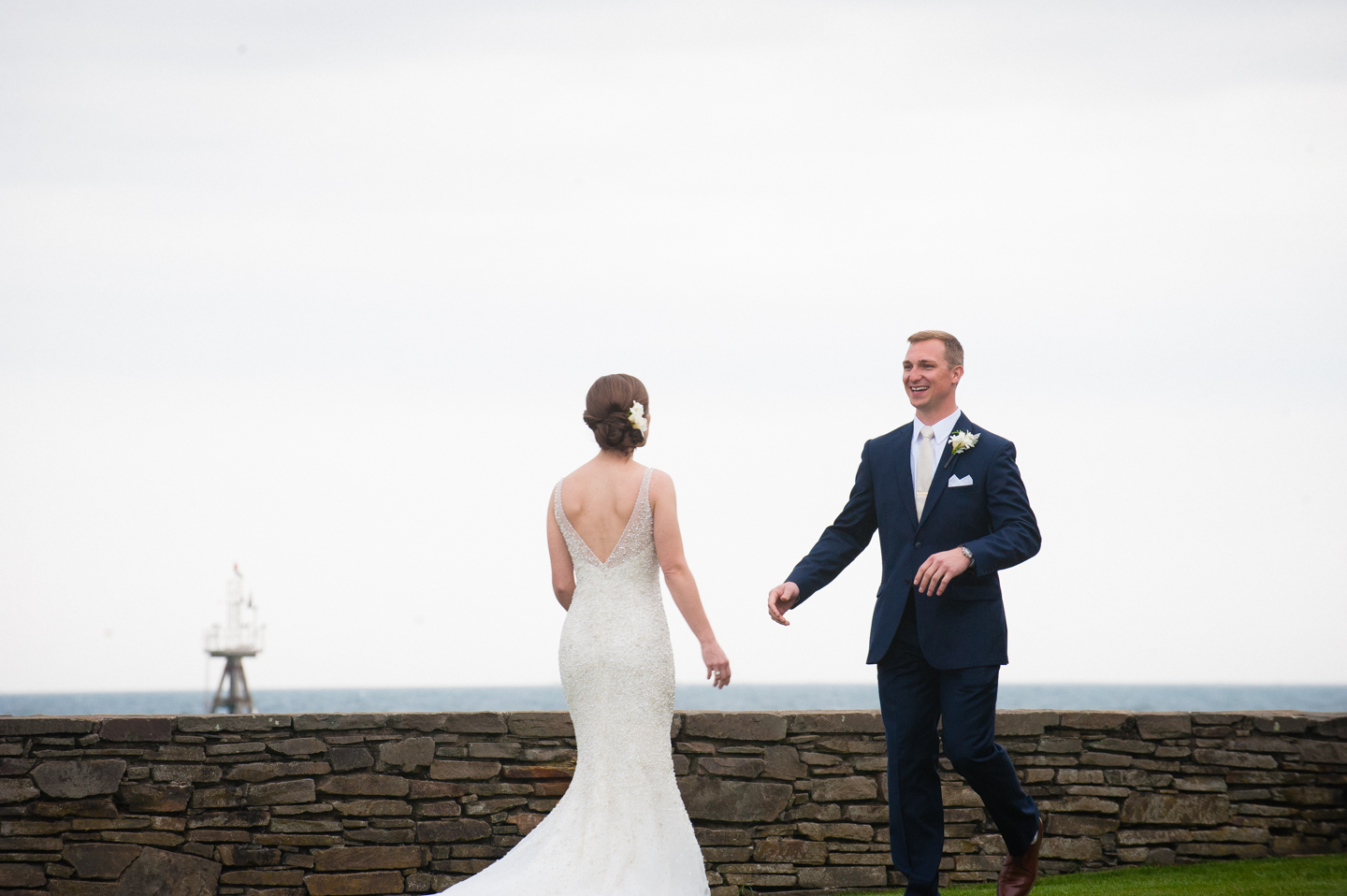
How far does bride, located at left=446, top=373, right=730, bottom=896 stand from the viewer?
431cm

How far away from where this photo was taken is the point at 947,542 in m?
4.46

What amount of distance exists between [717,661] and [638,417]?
97cm

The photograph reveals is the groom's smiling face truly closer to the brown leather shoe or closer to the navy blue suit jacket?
the navy blue suit jacket

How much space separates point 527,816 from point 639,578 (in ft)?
7.97

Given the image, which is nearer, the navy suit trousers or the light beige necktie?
the navy suit trousers

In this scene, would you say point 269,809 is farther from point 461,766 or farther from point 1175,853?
point 1175,853

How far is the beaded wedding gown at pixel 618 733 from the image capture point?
4246 mm

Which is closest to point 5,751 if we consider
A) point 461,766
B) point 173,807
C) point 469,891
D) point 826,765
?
point 173,807

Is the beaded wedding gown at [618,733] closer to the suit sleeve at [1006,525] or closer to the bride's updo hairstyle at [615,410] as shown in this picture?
the bride's updo hairstyle at [615,410]

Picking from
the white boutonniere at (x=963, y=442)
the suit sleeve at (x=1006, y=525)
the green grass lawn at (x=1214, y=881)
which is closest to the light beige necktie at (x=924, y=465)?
the white boutonniere at (x=963, y=442)

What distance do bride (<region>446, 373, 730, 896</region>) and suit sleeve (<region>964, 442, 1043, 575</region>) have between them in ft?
3.41

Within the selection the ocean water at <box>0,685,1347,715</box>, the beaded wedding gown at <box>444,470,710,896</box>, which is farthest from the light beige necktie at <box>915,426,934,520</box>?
the ocean water at <box>0,685,1347,715</box>

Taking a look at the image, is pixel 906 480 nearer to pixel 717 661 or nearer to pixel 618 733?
pixel 717 661

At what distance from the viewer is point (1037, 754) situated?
6367 mm
